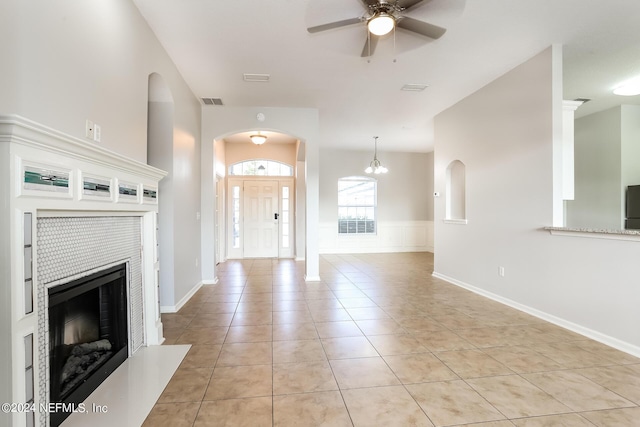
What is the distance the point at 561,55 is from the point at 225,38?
345cm

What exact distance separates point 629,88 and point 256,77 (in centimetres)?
492

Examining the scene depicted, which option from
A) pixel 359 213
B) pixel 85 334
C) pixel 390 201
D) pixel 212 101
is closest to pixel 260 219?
pixel 359 213

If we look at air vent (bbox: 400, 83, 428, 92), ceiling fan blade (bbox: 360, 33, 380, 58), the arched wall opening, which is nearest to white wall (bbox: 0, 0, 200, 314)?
ceiling fan blade (bbox: 360, 33, 380, 58)

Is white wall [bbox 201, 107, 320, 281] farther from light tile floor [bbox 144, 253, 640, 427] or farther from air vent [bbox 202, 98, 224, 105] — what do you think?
light tile floor [bbox 144, 253, 640, 427]

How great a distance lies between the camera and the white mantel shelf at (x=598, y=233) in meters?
2.44

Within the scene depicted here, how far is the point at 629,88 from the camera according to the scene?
4.02 m

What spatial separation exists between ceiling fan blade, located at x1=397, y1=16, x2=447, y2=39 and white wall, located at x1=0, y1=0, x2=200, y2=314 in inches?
83.7

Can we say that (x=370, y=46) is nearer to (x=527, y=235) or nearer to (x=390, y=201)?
(x=527, y=235)

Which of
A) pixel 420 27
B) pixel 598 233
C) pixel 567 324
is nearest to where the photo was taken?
pixel 420 27

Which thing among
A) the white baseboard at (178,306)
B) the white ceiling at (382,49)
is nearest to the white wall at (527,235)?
the white ceiling at (382,49)

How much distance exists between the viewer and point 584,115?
5.29 metres

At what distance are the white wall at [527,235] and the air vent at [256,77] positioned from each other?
9.54 ft

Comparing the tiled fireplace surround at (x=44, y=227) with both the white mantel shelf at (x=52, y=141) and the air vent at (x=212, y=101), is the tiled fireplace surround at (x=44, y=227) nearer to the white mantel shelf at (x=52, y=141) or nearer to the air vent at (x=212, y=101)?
the white mantel shelf at (x=52, y=141)

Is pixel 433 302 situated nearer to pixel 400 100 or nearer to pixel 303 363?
pixel 303 363
